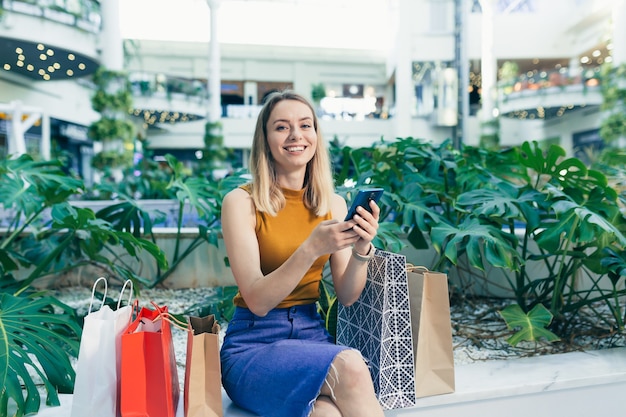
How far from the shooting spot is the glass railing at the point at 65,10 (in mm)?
9906

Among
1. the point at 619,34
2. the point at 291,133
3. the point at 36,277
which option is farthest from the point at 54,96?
the point at 619,34

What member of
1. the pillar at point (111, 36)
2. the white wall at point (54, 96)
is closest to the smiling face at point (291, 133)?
the pillar at point (111, 36)

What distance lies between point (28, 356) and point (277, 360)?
0.84 meters

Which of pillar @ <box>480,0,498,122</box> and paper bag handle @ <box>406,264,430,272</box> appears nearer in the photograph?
paper bag handle @ <box>406,264,430,272</box>

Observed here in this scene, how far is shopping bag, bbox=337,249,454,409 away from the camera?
1473mm

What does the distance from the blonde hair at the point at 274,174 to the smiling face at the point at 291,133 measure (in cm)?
2

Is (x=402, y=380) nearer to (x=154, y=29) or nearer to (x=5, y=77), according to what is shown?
(x=5, y=77)

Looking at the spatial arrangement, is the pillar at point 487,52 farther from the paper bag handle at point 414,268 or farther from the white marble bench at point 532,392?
the paper bag handle at point 414,268

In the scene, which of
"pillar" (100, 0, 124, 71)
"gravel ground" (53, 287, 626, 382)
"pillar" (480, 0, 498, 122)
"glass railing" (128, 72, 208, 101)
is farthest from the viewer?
"pillar" (480, 0, 498, 122)

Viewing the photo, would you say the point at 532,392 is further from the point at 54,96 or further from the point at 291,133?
the point at 54,96

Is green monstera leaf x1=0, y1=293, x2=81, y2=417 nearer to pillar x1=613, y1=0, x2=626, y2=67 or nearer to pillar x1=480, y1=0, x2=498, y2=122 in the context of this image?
pillar x1=613, y1=0, x2=626, y2=67

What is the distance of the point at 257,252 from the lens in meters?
1.48

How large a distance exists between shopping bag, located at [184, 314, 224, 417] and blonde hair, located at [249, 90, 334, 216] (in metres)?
0.43

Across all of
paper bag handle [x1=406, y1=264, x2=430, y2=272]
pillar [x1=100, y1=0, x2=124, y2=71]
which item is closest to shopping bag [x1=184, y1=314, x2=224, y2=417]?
paper bag handle [x1=406, y1=264, x2=430, y2=272]
